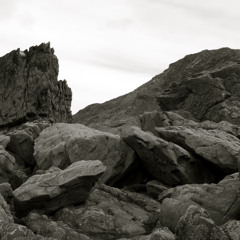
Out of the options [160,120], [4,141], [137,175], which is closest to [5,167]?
[4,141]

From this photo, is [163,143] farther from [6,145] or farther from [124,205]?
[6,145]

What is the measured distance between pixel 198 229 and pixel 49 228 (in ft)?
40.6

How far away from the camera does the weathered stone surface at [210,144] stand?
42.0 metres

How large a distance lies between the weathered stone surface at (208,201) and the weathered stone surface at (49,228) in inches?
239

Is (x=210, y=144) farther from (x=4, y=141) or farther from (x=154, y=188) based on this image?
(x=4, y=141)

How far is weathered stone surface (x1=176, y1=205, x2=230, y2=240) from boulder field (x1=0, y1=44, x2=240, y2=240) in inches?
2.1

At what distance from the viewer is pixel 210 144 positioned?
43625 millimetres

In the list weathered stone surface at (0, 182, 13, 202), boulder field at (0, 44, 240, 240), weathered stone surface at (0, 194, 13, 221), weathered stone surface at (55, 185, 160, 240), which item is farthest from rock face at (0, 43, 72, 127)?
weathered stone surface at (0, 194, 13, 221)

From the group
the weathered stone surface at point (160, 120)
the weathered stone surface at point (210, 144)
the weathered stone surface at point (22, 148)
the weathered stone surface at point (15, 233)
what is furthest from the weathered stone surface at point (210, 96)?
the weathered stone surface at point (15, 233)

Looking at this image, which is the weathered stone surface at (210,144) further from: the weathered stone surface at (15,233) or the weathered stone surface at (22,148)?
the weathered stone surface at (15,233)

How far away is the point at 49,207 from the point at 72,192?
2172 mm

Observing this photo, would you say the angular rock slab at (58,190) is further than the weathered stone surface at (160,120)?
No

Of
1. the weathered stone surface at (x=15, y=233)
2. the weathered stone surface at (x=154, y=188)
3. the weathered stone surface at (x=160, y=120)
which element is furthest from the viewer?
the weathered stone surface at (x=160, y=120)

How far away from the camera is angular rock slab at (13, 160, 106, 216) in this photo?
33656 mm
